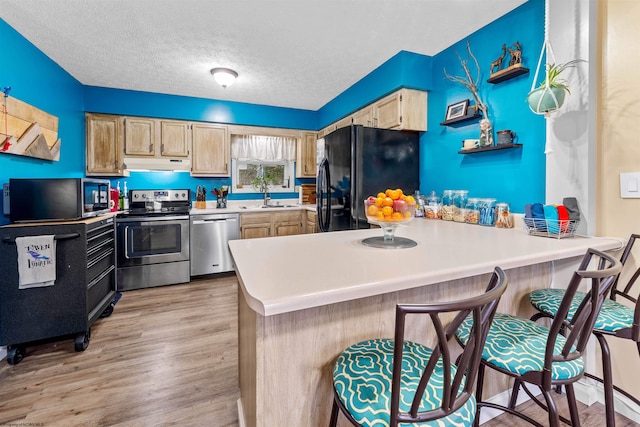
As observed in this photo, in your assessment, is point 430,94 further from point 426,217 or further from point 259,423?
point 259,423

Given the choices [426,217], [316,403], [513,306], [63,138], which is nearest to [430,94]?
Result: [426,217]

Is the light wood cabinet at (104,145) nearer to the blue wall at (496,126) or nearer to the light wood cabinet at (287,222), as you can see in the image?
the light wood cabinet at (287,222)

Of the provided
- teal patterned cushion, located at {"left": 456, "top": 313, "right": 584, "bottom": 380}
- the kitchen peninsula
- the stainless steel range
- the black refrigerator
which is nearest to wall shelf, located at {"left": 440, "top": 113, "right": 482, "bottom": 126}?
the black refrigerator

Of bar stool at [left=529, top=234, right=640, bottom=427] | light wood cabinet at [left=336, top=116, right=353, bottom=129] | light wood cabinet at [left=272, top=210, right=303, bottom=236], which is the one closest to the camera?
bar stool at [left=529, top=234, right=640, bottom=427]

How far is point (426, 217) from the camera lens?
2.78m

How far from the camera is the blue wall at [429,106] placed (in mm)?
2102

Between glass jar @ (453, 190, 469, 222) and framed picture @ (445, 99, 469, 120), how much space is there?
661 millimetres

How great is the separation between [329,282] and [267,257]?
405mm

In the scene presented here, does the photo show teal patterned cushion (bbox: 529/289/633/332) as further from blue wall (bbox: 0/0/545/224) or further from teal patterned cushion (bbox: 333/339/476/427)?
blue wall (bbox: 0/0/545/224)

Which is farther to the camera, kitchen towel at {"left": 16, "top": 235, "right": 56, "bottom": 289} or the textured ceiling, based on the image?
the textured ceiling

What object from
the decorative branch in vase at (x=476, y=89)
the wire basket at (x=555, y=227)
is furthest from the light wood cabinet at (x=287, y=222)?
the wire basket at (x=555, y=227)

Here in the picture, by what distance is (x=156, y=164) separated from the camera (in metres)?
3.89

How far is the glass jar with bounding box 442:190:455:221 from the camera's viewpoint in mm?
2547

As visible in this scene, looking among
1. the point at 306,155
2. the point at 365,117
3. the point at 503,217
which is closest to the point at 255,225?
the point at 306,155
